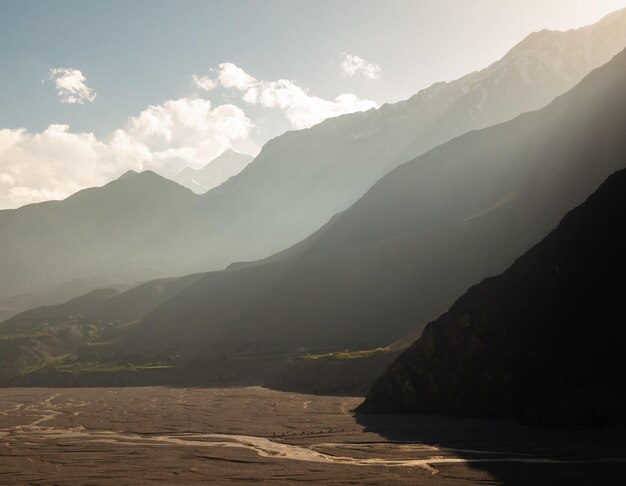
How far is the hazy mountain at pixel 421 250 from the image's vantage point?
115312mm

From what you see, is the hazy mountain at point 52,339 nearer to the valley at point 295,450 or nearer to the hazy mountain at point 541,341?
the valley at point 295,450

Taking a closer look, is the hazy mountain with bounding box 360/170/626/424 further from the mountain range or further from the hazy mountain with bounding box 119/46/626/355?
the hazy mountain with bounding box 119/46/626/355

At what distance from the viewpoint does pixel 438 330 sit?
4778 cm

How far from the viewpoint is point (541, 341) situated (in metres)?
42.0

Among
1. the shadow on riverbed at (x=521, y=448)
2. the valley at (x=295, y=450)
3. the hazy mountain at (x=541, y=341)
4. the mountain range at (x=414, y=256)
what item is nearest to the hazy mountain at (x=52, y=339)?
the mountain range at (x=414, y=256)

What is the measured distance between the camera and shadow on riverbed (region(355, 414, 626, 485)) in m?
25.3

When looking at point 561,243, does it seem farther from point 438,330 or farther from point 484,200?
point 484,200

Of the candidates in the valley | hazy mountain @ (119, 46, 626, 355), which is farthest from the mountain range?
the valley

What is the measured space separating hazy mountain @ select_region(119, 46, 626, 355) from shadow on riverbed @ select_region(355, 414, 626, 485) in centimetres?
6609

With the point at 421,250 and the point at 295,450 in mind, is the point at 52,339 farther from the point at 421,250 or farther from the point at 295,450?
the point at 295,450

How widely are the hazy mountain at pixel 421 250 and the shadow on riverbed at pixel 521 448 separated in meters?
66.1

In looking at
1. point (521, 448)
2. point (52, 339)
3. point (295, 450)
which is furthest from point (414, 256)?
point (521, 448)

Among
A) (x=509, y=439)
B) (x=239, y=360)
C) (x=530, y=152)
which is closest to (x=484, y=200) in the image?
(x=530, y=152)

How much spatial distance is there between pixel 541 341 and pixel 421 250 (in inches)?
3660
